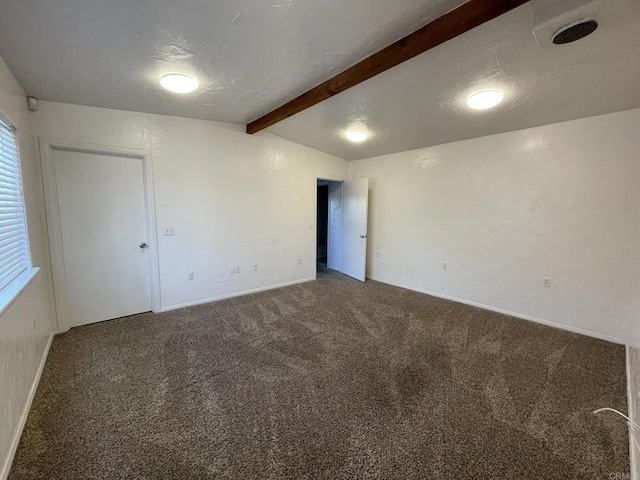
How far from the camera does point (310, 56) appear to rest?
2148mm

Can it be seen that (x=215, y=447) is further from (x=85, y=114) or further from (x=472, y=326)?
(x=85, y=114)

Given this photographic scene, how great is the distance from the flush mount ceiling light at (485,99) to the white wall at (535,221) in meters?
1.00

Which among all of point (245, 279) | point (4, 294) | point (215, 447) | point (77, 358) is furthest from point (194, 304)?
point (215, 447)

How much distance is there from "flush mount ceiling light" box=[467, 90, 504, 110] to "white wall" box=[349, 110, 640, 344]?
3.27 ft

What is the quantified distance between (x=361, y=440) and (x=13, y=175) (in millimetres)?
3289

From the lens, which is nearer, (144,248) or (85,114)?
(85,114)

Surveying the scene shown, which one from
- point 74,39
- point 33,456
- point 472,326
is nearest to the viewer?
point 33,456

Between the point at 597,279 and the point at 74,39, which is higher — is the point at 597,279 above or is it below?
below

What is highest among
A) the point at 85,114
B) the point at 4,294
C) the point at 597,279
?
the point at 85,114

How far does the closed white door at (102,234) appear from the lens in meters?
2.92

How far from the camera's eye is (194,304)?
12.3 ft

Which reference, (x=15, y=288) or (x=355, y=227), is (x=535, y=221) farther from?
(x=15, y=288)

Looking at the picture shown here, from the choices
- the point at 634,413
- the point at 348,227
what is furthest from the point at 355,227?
the point at 634,413

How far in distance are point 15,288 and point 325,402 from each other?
2296 mm
